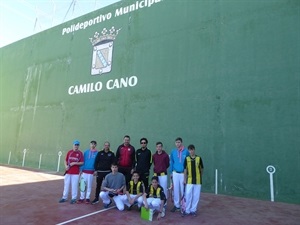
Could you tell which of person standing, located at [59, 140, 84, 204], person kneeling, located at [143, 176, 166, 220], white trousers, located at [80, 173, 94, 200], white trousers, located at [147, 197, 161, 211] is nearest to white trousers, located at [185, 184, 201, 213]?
person kneeling, located at [143, 176, 166, 220]

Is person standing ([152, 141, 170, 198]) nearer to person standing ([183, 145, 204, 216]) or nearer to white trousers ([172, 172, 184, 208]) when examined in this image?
white trousers ([172, 172, 184, 208])

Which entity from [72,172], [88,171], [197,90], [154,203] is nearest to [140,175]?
[154,203]

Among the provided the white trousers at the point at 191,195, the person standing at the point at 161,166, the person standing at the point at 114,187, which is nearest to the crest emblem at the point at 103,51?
the person standing at the point at 161,166

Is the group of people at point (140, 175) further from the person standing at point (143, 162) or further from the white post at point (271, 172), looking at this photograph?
the white post at point (271, 172)

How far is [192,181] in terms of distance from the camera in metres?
6.07

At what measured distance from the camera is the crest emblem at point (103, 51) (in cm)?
1385

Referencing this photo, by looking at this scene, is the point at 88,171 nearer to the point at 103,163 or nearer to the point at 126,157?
the point at 103,163

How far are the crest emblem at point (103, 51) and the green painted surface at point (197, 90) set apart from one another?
296mm

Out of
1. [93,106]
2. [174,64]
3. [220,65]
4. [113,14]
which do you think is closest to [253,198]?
[220,65]

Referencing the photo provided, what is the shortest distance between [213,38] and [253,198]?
594cm

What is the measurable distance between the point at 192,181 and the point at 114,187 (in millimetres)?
1874

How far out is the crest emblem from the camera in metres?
13.9

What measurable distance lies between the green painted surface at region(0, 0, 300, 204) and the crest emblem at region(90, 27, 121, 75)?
0.30m

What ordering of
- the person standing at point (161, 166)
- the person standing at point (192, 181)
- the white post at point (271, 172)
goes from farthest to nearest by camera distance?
the white post at point (271, 172)
the person standing at point (161, 166)
the person standing at point (192, 181)
